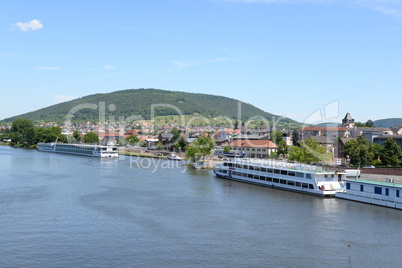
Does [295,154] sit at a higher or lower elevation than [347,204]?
higher

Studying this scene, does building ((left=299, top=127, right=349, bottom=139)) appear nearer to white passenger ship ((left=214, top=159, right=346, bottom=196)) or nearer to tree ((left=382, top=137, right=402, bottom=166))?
tree ((left=382, top=137, right=402, bottom=166))

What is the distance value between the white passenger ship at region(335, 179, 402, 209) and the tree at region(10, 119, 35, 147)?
126040mm

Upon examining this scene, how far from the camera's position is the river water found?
888 inches

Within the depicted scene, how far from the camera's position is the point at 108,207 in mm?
34750

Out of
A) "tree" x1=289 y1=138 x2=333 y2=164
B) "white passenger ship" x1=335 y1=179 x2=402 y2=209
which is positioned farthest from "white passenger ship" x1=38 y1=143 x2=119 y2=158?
"white passenger ship" x1=335 y1=179 x2=402 y2=209

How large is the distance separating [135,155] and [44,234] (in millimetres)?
77309

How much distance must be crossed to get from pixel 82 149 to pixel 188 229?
8330 centimetres

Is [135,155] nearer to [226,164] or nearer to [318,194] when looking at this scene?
[226,164]

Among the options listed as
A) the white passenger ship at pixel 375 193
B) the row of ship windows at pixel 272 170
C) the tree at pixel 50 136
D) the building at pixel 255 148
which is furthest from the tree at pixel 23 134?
the white passenger ship at pixel 375 193

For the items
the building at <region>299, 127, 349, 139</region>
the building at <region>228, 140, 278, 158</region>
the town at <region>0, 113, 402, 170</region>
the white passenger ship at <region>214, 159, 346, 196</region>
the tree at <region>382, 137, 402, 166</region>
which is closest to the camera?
the white passenger ship at <region>214, 159, 346, 196</region>

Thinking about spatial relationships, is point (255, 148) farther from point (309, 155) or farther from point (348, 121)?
point (348, 121)

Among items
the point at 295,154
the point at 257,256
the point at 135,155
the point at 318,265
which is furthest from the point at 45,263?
the point at 135,155

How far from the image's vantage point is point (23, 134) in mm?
147875

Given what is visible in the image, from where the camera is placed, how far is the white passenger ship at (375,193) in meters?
35.8
